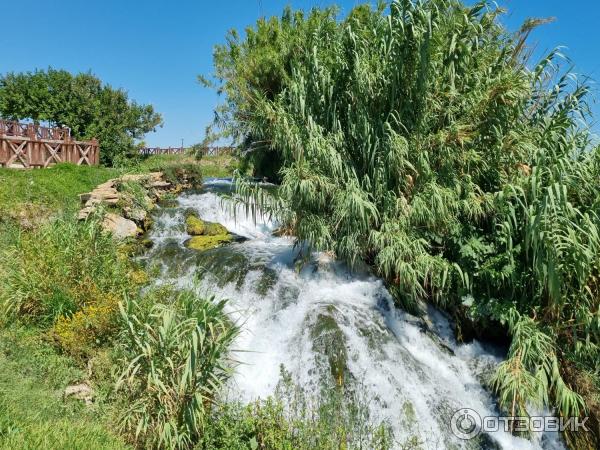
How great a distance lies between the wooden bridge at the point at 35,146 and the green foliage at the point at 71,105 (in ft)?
→ 26.7

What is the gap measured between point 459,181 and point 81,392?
6088mm

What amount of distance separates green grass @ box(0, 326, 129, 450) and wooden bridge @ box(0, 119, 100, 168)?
38.5 feet

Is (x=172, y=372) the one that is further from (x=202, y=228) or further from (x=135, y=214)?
(x=135, y=214)

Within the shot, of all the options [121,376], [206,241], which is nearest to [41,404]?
[121,376]

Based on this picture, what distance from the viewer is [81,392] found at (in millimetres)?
5004

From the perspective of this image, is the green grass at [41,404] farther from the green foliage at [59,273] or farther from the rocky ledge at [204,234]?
the rocky ledge at [204,234]

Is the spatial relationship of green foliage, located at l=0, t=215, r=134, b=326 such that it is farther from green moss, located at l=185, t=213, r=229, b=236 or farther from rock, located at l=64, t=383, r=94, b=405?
green moss, located at l=185, t=213, r=229, b=236

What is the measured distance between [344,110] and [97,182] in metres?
10.2

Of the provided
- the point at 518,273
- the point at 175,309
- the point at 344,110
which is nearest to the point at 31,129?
the point at 344,110

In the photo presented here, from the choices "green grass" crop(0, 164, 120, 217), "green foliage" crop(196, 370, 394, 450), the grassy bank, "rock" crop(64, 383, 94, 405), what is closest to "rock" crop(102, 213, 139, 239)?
"green grass" crop(0, 164, 120, 217)

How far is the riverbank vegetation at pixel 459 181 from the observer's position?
5598 mm

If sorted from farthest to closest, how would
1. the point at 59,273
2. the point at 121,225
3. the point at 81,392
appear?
the point at 121,225 → the point at 59,273 → the point at 81,392

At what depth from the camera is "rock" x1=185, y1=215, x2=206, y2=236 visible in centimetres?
1142

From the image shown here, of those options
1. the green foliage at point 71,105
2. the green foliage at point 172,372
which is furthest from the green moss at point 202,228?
the green foliage at point 71,105
